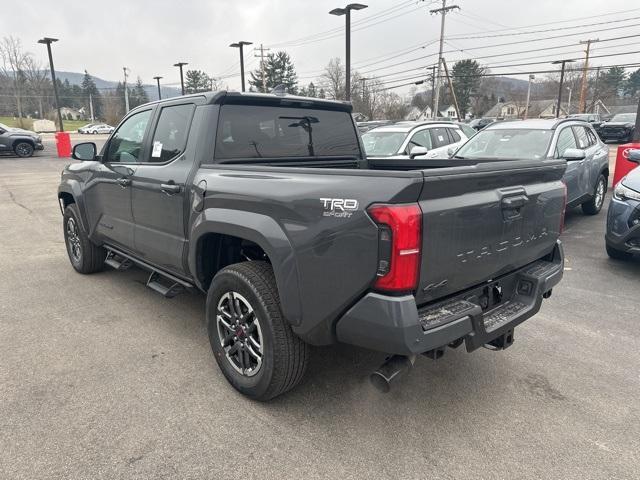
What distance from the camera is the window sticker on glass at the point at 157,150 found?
12.4ft

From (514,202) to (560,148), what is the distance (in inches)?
224

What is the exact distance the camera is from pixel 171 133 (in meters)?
3.69

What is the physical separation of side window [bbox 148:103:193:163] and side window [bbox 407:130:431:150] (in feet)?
23.8

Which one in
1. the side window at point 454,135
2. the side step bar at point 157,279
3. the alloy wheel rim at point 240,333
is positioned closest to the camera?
the alloy wheel rim at point 240,333

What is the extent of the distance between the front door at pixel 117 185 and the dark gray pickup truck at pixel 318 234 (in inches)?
1.5

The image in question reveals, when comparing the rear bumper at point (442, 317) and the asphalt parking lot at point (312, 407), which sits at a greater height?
the rear bumper at point (442, 317)

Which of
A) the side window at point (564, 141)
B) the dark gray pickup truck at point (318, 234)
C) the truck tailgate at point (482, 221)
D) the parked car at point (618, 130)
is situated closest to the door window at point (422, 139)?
the side window at point (564, 141)

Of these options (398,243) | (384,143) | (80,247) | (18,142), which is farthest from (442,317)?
(18,142)

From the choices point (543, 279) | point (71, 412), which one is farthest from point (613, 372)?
point (71, 412)

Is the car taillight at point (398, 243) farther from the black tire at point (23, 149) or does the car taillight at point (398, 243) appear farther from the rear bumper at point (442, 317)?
the black tire at point (23, 149)

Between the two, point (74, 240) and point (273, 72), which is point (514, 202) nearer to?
point (74, 240)

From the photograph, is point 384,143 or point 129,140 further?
point 384,143

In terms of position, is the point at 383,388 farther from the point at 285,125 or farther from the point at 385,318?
the point at 285,125

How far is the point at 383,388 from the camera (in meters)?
2.39
